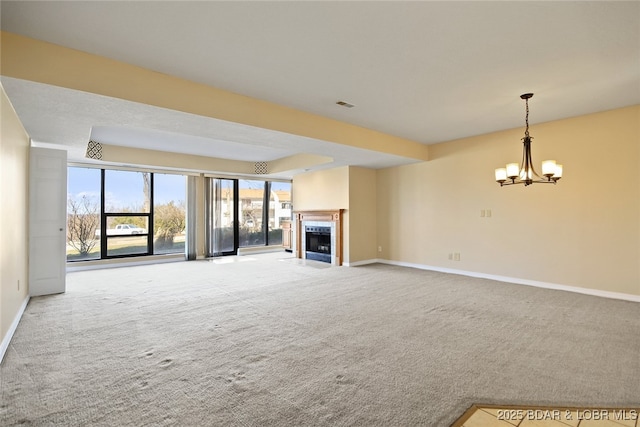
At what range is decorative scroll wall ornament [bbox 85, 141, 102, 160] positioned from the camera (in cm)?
625

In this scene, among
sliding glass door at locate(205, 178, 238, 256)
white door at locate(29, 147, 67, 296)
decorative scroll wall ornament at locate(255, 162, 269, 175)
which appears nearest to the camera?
white door at locate(29, 147, 67, 296)

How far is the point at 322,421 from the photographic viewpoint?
5.96 feet

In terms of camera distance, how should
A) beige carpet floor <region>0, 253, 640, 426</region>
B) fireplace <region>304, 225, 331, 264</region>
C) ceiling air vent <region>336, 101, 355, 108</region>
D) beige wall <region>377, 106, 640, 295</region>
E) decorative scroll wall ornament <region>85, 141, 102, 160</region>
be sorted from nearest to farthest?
beige carpet floor <region>0, 253, 640, 426</region>, ceiling air vent <region>336, 101, 355, 108</region>, beige wall <region>377, 106, 640, 295</region>, decorative scroll wall ornament <region>85, 141, 102, 160</region>, fireplace <region>304, 225, 331, 264</region>

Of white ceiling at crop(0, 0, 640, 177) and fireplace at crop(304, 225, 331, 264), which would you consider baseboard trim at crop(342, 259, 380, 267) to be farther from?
white ceiling at crop(0, 0, 640, 177)

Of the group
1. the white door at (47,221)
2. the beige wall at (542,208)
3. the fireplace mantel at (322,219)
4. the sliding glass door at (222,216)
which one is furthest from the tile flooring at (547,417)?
the sliding glass door at (222,216)

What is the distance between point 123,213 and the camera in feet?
24.4

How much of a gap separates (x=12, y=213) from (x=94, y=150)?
361 cm

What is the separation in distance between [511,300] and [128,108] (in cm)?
539

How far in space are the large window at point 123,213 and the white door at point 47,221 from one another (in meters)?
2.65

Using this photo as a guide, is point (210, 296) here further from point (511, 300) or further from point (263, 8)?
point (511, 300)

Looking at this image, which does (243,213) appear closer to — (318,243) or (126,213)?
(318,243)

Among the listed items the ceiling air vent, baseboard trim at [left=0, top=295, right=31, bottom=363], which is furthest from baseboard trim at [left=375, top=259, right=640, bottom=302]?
baseboard trim at [left=0, top=295, right=31, bottom=363]

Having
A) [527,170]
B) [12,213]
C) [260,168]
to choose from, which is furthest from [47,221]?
[527,170]

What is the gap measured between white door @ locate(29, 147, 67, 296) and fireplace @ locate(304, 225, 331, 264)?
5187 millimetres
